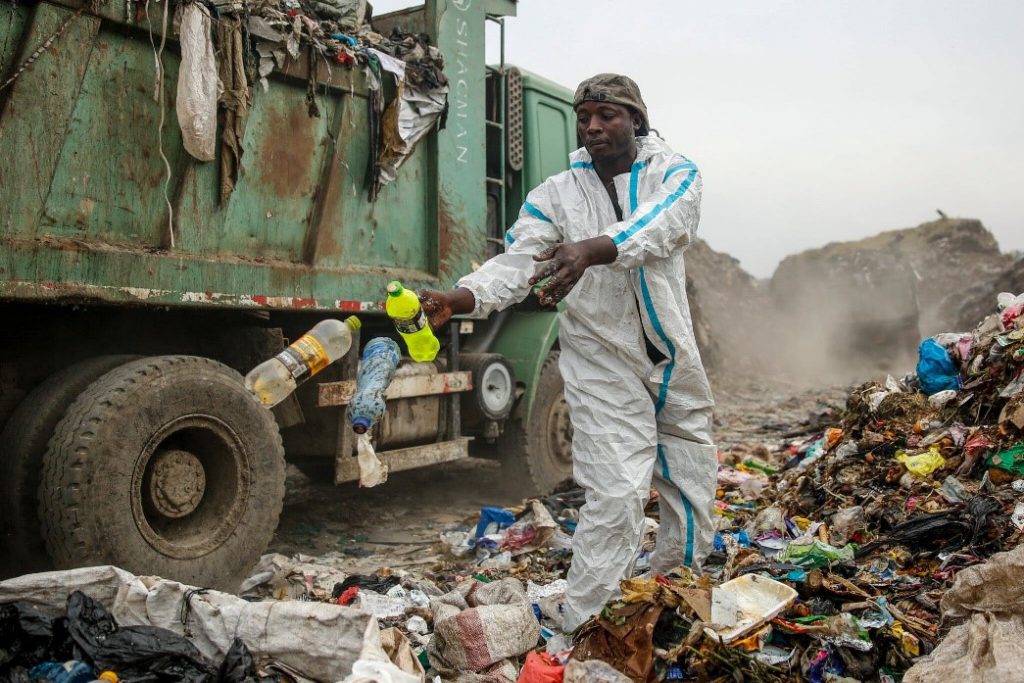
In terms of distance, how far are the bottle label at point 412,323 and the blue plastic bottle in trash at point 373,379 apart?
1549 mm

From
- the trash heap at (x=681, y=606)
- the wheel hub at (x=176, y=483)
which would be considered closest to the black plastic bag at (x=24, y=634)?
the trash heap at (x=681, y=606)

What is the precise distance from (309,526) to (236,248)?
6.59 feet

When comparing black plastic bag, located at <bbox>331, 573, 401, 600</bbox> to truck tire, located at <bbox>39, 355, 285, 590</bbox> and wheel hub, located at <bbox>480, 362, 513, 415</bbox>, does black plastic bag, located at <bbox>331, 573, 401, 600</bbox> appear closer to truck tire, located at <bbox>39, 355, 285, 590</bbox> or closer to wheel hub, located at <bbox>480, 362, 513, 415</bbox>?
truck tire, located at <bbox>39, 355, 285, 590</bbox>

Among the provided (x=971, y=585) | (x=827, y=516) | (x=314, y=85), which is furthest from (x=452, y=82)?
(x=971, y=585)

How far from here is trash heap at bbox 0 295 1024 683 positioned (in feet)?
8.20

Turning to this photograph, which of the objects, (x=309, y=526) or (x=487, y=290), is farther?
(x=309, y=526)

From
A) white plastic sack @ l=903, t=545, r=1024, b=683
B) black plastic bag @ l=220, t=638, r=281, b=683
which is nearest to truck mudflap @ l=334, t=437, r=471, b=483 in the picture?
black plastic bag @ l=220, t=638, r=281, b=683

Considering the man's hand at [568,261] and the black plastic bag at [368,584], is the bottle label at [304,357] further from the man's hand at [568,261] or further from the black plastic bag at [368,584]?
the man's hand at [568,261]

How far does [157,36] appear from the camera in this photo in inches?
140

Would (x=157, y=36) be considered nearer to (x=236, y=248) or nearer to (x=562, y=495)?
(x=236, y=248)

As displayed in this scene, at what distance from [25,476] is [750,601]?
2.61m

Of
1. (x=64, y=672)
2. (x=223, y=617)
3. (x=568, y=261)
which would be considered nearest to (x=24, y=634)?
(x=64, y=672)

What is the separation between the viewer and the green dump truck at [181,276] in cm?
326

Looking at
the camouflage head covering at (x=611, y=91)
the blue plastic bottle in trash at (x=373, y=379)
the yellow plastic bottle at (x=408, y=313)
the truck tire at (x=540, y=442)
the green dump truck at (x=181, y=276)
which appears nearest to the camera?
the yellow plastic bottle at (x=408, y=313)
